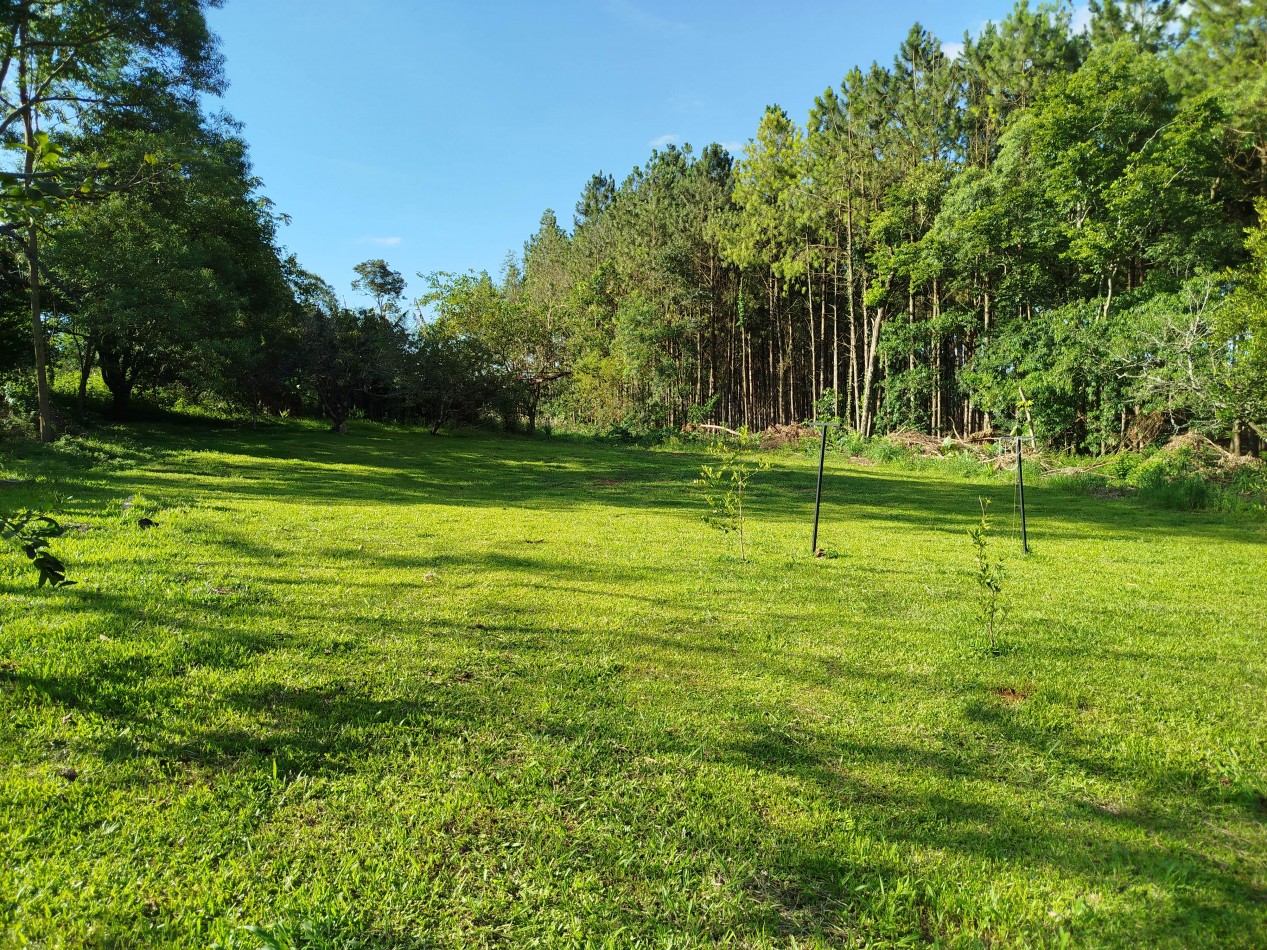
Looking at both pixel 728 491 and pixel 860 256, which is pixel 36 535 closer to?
pixel 728 491

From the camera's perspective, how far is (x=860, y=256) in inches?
1033

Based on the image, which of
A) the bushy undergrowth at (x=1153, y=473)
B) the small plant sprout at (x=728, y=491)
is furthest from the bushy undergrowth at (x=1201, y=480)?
the small plant sprout at (x=728, y=491)

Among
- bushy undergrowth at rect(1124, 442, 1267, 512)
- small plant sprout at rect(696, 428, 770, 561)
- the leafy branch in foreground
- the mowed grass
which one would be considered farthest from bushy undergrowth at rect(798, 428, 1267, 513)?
the leafy branch in foreground

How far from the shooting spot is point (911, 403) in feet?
80.1

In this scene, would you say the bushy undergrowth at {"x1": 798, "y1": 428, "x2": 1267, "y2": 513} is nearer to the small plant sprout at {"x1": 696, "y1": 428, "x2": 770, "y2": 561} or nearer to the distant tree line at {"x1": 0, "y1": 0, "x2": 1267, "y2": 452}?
the distant tree line at {"x1": 0, "y1": 0, "x2": 1267, "y2": 452}

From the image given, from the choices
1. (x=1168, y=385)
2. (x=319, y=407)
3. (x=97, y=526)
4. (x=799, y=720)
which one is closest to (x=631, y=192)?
(x=319, y=407)

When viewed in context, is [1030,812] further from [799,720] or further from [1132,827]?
[799,720]

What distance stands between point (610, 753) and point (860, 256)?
2741 centimetres

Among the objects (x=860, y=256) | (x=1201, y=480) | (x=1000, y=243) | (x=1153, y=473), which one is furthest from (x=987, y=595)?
(x=860, y=256)

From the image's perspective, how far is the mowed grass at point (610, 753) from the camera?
2.05 meters

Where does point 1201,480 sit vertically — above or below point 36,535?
below

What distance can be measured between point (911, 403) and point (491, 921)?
83.9ft

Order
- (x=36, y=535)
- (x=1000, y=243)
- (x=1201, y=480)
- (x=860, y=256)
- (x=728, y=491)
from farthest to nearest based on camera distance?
(x=860, y=256) < (x=1000, y=243) < (x=1201, y=480) < (x=728, y=491) < (x=36, y=535)

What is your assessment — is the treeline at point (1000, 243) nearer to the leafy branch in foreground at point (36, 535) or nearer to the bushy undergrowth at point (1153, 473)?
the bushy undergrowth at point (1153, 473)
